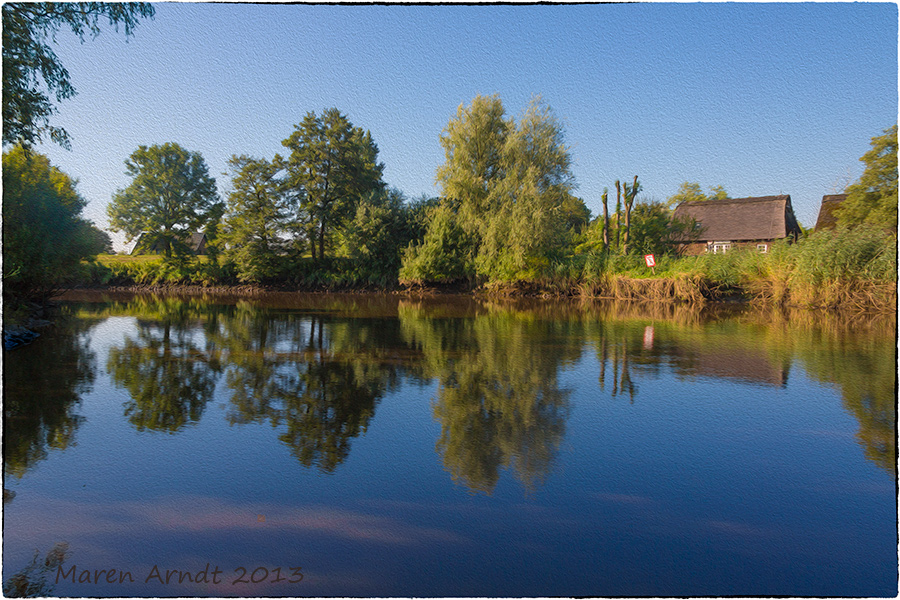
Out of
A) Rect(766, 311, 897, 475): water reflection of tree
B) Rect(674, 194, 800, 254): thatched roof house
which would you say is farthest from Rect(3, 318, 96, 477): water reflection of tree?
Rect(674, 194, 800, 254): thatched roof house

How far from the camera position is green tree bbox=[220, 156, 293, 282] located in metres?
35.5

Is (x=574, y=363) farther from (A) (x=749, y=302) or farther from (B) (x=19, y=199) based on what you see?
(A) (x=749, y=302)

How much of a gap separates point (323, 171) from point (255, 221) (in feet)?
19.1

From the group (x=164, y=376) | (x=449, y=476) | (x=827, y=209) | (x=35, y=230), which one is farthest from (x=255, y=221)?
(x=827, y=209)

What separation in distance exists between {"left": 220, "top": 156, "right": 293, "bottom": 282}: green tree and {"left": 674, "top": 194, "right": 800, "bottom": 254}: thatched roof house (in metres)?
31.1

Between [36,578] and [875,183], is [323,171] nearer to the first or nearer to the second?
[875,183]

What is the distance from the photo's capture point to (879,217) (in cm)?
2591

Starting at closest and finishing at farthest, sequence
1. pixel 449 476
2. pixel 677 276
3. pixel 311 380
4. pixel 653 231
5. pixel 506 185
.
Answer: pixel 449 476, pixel 311 380, pixel 677 276, pixel 506 185, pixel 653 231

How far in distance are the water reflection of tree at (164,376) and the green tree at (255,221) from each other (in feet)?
72.5

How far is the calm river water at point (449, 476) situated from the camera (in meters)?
3.31

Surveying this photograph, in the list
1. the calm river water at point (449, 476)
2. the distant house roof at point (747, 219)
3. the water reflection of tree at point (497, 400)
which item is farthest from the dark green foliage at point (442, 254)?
the calm river water at point (449, 476)

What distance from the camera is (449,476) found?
4742mm

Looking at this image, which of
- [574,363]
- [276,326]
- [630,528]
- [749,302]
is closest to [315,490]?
[630,528]

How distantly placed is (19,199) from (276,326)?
6.70m
